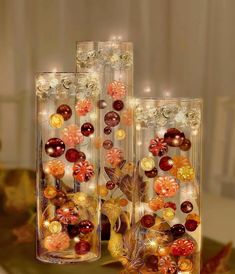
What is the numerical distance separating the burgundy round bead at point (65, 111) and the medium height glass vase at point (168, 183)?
0.56ft

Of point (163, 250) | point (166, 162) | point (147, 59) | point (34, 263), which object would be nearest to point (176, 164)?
point (166, 162)

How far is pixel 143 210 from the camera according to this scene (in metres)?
1.05

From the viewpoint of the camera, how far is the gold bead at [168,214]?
3.39ft

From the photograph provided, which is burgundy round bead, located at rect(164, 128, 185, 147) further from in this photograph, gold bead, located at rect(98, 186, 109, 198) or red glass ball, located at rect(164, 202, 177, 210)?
gold bead, located at rect(98, 186, 109, 198)

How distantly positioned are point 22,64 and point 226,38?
79 centimetres

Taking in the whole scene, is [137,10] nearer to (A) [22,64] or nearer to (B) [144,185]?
(A) [22,64]

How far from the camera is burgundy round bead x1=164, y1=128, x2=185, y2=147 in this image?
3.37 ft

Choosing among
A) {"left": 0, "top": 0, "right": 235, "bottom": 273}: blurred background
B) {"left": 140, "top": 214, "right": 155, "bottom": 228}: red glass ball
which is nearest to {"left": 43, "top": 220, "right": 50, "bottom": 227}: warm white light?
{"left": 140, "top": 214, "right": 155, "bottom": 228}: red glass ball

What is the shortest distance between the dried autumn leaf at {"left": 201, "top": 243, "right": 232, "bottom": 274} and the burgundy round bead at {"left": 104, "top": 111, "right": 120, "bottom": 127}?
312mm

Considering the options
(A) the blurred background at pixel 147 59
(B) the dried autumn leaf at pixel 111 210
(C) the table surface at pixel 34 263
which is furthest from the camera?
(A) the blurred background at pixel 147 59

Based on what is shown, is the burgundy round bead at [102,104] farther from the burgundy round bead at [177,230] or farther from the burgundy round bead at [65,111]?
the burgundy round bead at [177,230]

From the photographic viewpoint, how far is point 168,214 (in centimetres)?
103

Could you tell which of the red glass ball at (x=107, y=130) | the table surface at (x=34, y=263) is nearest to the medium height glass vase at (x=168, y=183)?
the table surface at (x=34, y=263)

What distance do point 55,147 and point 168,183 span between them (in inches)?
9.3
